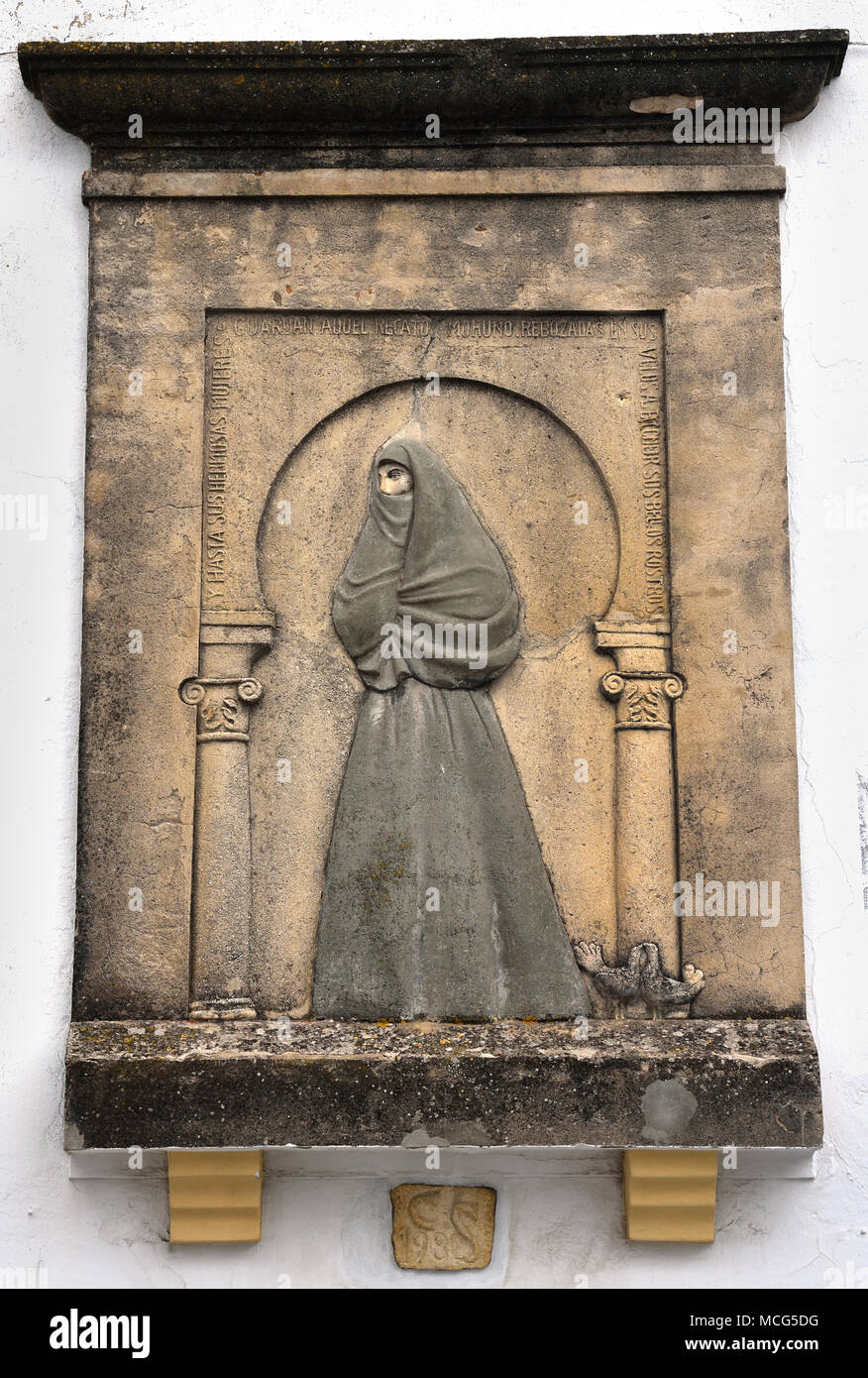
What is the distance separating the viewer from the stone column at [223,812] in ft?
16.0

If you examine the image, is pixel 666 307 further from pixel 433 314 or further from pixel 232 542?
pixel 232 542

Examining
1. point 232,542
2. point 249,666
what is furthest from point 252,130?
point 249,666

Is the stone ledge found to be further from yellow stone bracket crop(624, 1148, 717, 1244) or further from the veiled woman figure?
the veiled woman figure

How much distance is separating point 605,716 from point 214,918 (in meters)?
1.47

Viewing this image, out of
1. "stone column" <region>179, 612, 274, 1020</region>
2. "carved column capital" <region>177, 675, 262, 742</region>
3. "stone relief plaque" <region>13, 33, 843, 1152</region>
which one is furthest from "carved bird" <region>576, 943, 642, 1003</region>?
"carved column capital" <region>177, 675, 262, 742</region>

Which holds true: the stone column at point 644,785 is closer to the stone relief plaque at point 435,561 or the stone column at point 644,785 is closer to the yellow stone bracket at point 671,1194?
the stone relief plaque at point 435,561

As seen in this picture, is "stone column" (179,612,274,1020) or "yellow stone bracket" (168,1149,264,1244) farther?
"stone column" (179,612,274,1020)

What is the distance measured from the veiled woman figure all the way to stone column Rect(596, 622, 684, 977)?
0.26m

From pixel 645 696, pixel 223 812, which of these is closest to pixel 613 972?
pixel 645 696

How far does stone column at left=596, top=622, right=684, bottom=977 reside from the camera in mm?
4902

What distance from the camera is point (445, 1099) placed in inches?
181

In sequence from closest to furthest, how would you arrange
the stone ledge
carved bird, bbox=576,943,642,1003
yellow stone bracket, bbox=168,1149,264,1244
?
the stone ledge → yellow stone bracket, bbox=168,1149,264,1244 → carved bird, bbox=576,943,642,1003

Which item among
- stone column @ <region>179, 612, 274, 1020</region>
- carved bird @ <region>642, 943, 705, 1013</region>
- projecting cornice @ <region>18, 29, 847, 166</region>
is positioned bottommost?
carved bird @ <region>642, 943, 705, 1013</region>

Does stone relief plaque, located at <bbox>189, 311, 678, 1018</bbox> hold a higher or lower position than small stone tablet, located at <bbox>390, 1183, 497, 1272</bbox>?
higher
